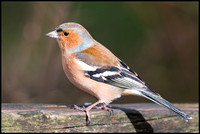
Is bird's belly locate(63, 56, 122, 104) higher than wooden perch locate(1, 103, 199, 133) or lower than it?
higher

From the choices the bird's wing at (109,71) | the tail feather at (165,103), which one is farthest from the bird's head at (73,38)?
the tail feather at (165,103)

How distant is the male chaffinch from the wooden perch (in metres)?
0.38

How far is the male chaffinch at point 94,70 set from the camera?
140 inches

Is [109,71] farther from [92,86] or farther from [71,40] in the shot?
[71,40]

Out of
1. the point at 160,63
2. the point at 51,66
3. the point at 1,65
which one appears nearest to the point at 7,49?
the point at 1,65

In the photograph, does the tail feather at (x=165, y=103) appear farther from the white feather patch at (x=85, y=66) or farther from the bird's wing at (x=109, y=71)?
the white feather patch at (x=85, y=66)

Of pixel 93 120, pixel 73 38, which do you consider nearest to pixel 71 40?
pixel 73 38

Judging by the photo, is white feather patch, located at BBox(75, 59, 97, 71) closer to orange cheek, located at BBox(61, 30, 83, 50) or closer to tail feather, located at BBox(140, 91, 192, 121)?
orange cheek, located at BBox(61, 30, 83, 50)

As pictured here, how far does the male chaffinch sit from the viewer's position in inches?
140

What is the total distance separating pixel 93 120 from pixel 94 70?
2.99 feet

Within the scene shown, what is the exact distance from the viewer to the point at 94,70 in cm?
364

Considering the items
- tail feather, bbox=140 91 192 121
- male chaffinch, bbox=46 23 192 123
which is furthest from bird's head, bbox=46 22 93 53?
tail feather, bbox=140 91 192 121

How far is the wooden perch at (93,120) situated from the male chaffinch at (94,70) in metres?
0.38

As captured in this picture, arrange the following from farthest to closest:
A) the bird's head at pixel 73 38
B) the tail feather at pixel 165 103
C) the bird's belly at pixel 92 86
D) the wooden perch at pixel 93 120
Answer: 1. the bird's head at pixel 73 38
2. the bird's belly at pixel 92 86
3. the tail feather at pixel 165 103
4. the wooden perch at pixel 93 120
